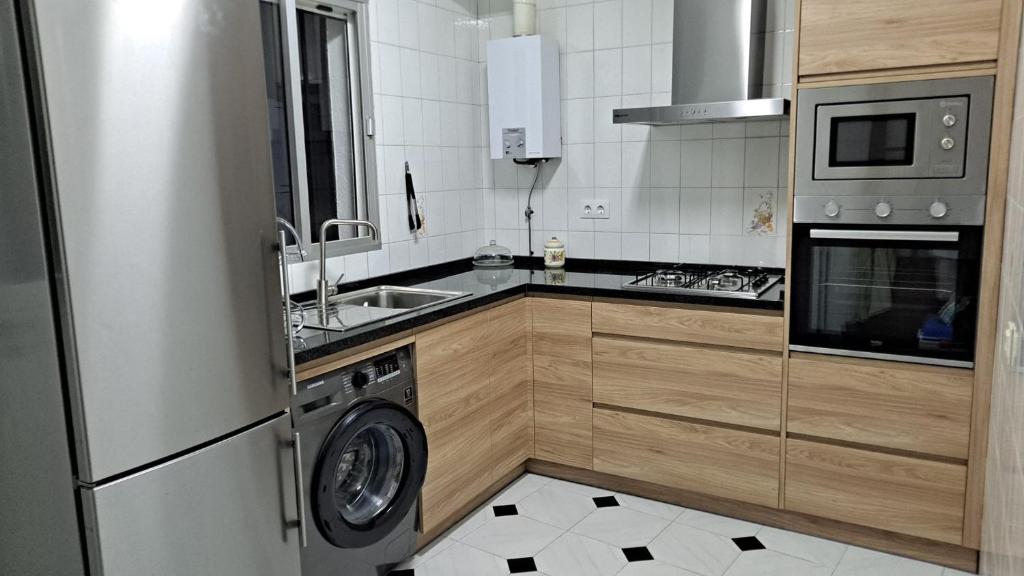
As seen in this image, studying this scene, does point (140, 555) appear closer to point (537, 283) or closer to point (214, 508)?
point (214, 508)

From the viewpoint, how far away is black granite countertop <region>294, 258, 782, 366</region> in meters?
2.21

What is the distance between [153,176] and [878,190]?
2.13 metres

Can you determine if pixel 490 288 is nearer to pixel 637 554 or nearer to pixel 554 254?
pixel 554 254

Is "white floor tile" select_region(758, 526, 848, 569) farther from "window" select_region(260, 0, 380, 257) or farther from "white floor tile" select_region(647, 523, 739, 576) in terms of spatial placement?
"window" select_region(260, 0, 380, 257)

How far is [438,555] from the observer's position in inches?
103

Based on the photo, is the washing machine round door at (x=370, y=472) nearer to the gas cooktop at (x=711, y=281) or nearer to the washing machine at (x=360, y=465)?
the washing machine at (x=360, y=465)

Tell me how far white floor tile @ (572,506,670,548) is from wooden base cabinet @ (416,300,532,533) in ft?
1.37

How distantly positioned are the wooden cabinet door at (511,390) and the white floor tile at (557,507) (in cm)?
16

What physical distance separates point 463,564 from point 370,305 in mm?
1068

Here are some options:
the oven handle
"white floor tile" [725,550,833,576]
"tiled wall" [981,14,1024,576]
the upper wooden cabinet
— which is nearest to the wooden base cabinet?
"white floor tile" [725,550,833,576]

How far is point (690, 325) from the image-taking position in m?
2.77

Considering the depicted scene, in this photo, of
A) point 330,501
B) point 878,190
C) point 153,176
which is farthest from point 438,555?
point 878,190

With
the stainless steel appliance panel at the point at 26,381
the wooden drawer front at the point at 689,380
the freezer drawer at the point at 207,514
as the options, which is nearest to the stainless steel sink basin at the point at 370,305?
the freezer drawer at the point at 207,514

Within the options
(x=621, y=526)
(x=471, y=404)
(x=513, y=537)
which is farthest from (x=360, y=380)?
(x=621, y=526)
